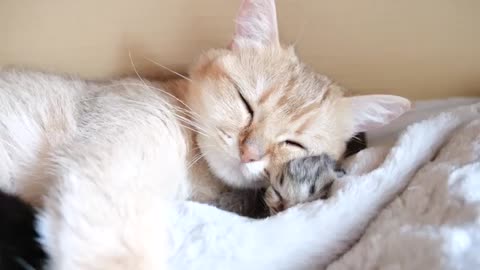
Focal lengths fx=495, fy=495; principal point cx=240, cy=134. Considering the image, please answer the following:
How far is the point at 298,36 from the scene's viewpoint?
4.70ft

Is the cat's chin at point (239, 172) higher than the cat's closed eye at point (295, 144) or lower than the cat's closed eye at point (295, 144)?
lower

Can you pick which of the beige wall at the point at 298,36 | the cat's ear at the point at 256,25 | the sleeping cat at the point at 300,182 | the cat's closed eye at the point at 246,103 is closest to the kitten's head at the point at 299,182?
the sleeping cat at the point at 300,182

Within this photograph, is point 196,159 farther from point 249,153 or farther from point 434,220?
point 434,220

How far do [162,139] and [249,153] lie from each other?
8.0 inches

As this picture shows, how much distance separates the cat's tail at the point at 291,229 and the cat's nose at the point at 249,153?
12 cm

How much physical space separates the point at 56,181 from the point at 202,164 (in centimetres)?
33

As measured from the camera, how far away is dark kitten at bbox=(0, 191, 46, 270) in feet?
2.91

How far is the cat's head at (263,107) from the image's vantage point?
3.59ft

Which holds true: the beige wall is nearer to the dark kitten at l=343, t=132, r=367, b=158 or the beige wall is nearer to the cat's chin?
the dark kitten at l=343, t=132, r=367, b=158

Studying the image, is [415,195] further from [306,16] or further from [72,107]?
[72,107]

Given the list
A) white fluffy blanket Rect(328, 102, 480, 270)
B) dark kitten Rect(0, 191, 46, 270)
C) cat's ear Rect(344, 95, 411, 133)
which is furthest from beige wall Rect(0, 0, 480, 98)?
dark kitten Rect(0, 191, 46, 270)

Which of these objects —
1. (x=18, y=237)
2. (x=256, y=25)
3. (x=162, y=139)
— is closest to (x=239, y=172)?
(x=162, y=139)

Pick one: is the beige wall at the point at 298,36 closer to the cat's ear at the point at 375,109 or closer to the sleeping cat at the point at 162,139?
the sleeping cat at the point at 162,139

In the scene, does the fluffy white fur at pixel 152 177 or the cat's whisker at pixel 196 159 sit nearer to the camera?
the fluffy white fur at pixel 152 177
